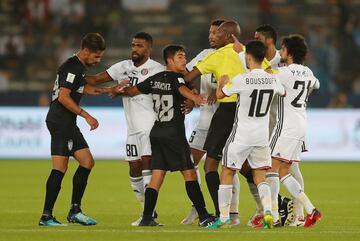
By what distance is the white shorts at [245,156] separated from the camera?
37.1 ft

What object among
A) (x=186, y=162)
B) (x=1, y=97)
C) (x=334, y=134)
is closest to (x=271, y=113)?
(x=186, y=162)

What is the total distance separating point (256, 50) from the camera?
11.2 meters

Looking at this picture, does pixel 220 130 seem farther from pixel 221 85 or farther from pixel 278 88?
pixel 278 88

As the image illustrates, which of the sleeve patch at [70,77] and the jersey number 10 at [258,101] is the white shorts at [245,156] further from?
the sleeve patch at [70,77]

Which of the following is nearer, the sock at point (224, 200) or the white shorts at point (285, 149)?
the sock at point (224, 200)

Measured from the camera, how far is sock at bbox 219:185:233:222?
11.3 m

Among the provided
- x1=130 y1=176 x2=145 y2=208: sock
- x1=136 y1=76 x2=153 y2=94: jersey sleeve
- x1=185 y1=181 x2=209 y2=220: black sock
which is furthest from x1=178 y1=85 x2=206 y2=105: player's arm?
x1=130 y1=176 x2=145 y2=208: sock

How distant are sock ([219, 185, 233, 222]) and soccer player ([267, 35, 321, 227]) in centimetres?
77

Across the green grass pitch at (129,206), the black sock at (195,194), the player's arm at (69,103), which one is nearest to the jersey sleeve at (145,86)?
the player's arm at (69,103)

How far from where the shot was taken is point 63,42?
91.7 feet

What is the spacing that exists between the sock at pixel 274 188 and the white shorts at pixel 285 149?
211mm

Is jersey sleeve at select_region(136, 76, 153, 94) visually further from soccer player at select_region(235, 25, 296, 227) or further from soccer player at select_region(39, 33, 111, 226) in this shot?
soccer player at select_region(235, 25, 296, 227)

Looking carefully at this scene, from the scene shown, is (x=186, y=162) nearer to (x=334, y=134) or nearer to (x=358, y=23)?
(x=334, y=134)

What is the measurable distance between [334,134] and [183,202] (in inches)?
354
